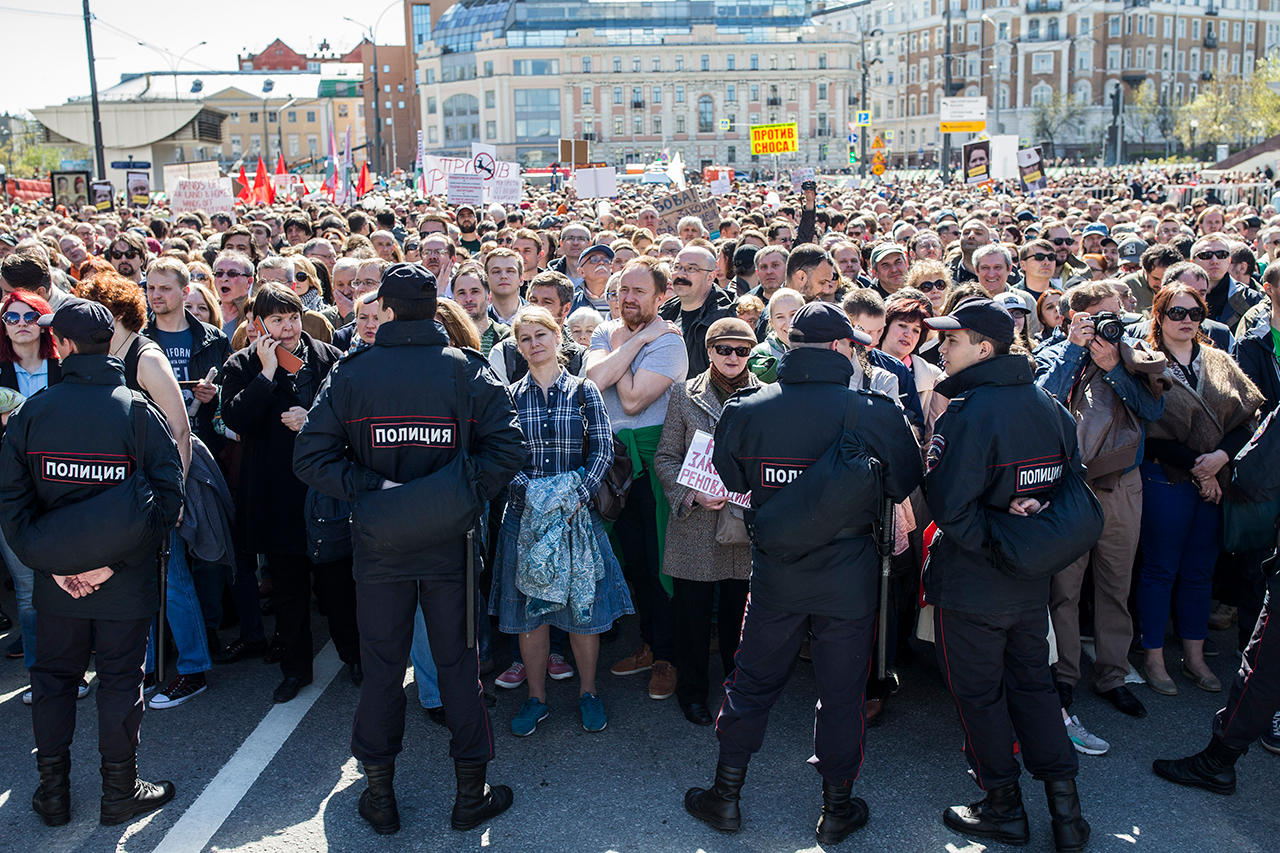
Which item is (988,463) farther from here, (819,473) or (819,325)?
(819,325)

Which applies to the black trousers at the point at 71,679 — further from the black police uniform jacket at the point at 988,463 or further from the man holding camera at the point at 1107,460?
the man holding camera at the point at 1107,460

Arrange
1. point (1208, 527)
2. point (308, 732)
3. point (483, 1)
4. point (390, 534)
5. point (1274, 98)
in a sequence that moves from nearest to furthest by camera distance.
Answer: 1. point (390, 534)
2. point (308, 732)
3. point (1208, 527)
4. point (1274, 98)
5. point (483, 1)

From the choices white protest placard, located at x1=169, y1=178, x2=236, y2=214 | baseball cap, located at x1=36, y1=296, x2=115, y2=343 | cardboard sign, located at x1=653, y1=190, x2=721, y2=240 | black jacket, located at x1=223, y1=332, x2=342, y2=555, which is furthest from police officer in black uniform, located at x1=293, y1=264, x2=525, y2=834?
white protest placard, located at x1=169, y1=178, x2=236, y2=214

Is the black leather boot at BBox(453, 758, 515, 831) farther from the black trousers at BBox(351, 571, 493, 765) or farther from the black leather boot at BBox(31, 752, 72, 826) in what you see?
the black leather boot at BBox(31, 752, 72, 826)

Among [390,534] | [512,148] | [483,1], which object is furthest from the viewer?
[483,1]

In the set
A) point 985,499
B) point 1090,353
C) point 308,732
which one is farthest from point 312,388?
point 1090,353

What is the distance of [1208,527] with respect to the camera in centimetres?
539

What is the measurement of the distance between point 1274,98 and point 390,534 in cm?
6901

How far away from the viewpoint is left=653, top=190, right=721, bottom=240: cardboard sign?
13.5 meters

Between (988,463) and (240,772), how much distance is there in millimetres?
3200

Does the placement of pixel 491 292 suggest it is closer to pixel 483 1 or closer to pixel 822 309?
pixel 822 309

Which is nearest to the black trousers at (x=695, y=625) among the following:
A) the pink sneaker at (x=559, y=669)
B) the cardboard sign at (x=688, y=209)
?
the pink sneaker at (x=559, y=669)

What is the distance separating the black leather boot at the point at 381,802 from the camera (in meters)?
4.15

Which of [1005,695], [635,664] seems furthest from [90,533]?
[1005,695]
